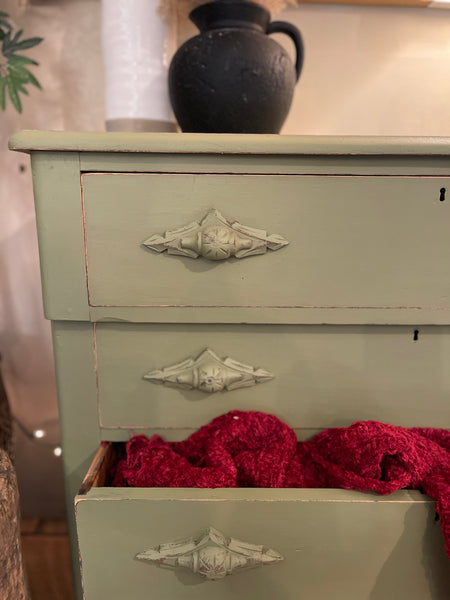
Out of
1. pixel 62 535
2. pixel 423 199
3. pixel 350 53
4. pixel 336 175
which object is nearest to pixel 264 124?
pixel 336 175

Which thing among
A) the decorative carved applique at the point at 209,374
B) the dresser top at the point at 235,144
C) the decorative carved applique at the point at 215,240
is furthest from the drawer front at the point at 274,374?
the dresser top at the point at 235,144

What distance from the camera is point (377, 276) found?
60 centimetres

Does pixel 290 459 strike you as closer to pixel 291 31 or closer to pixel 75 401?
pixel 75 401

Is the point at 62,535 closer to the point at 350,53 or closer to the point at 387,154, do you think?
the point at 387,154

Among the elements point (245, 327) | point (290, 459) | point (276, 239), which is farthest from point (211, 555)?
point (276, 239)

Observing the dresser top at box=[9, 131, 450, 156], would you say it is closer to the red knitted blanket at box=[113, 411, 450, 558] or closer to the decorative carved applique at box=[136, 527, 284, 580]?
the red knitted blanket at box=[113, 411, 450, 558]

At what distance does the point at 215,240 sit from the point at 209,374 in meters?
0.21

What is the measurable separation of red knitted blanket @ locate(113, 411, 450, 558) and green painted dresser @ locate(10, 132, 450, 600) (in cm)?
2

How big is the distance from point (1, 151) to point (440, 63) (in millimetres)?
1106

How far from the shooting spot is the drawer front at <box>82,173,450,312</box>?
56 centimetres

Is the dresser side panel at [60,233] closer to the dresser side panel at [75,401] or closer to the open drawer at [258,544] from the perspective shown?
the dresser side panel at [75,401]

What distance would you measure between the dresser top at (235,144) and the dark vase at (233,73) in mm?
138

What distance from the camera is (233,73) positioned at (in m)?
0.63

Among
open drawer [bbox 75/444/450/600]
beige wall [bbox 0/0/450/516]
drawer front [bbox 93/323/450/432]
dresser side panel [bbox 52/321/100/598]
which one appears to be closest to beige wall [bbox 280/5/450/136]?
beige wall [bbox 0/0/450/516]
